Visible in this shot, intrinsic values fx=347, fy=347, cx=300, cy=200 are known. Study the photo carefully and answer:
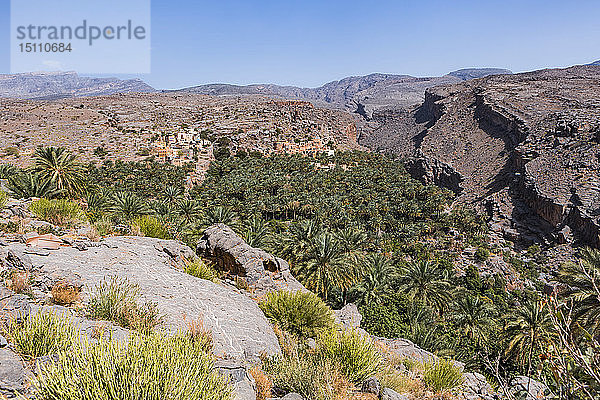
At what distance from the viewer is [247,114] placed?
92312 millimetres

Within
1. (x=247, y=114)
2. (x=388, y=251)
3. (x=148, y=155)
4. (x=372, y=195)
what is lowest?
(x=388, y=251)

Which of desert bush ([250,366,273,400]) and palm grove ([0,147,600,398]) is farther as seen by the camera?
palm grove ([0,147,600,398])

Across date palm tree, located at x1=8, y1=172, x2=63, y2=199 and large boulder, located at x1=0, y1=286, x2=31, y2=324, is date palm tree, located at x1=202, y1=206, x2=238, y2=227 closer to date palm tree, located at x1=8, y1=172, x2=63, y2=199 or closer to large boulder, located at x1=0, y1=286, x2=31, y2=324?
date palm tree, located at x1=8, y1=172, x2=63, y2=199

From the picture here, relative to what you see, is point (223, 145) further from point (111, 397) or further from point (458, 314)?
point (111, 397)

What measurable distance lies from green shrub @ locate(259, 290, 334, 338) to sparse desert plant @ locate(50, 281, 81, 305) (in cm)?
491

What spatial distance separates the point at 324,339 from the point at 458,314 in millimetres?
20681

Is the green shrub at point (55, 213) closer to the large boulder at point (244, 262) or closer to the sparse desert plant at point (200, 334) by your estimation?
the large boulder at point (244, 262)

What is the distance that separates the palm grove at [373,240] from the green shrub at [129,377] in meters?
3.24

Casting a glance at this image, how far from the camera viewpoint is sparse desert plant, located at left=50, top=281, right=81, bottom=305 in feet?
21.6

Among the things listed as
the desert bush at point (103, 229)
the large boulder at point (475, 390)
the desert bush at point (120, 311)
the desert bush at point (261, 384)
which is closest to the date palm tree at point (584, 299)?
the large boulder at point (475, 390)

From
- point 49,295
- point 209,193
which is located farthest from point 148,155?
point 49,295

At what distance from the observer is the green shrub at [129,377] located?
3521 mm

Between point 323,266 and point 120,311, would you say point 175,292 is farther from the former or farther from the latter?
point 323,266

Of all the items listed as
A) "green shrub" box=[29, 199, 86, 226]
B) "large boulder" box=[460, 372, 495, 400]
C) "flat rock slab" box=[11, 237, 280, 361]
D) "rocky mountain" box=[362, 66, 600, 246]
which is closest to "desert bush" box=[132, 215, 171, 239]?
"green shrub" box=[29, 199, 86, 226]
